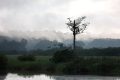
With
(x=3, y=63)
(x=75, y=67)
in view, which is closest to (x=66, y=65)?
(x=75, y=67)

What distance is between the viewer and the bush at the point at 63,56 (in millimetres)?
63750

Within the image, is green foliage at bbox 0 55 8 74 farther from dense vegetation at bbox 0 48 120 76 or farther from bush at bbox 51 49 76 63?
bush at bbox 51 49 76 63

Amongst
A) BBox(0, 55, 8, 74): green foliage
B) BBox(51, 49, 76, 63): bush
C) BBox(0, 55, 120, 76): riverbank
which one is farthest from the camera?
BBox(51, 49, 76, 63): bush

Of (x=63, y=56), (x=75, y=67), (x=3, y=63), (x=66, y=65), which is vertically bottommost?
(x=75, y=67)

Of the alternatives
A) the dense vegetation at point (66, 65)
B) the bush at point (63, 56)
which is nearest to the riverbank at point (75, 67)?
the dense vegetation at point (66, 65)

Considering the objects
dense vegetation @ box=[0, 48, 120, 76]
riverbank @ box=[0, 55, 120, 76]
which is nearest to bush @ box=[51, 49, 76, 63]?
dense vegetation @ box=[0, 48, 120, 76]

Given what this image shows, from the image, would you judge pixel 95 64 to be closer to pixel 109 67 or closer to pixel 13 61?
pixel 109 67

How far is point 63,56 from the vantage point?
2532 inches

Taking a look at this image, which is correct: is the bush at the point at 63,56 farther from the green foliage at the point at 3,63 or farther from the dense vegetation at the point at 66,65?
the green foliage at the point at 3,63

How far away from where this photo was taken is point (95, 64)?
59906 millimetres

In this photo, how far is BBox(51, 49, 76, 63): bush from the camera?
63.8 meters

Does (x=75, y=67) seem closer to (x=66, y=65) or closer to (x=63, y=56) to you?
(x=66, y=65)

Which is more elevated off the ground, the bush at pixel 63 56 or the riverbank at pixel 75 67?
the bush at pixel 63 56

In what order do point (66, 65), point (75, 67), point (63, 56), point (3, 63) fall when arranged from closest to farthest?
point (75, 67) < point (66, 65) < point (3, 63) < point (63, 56)
